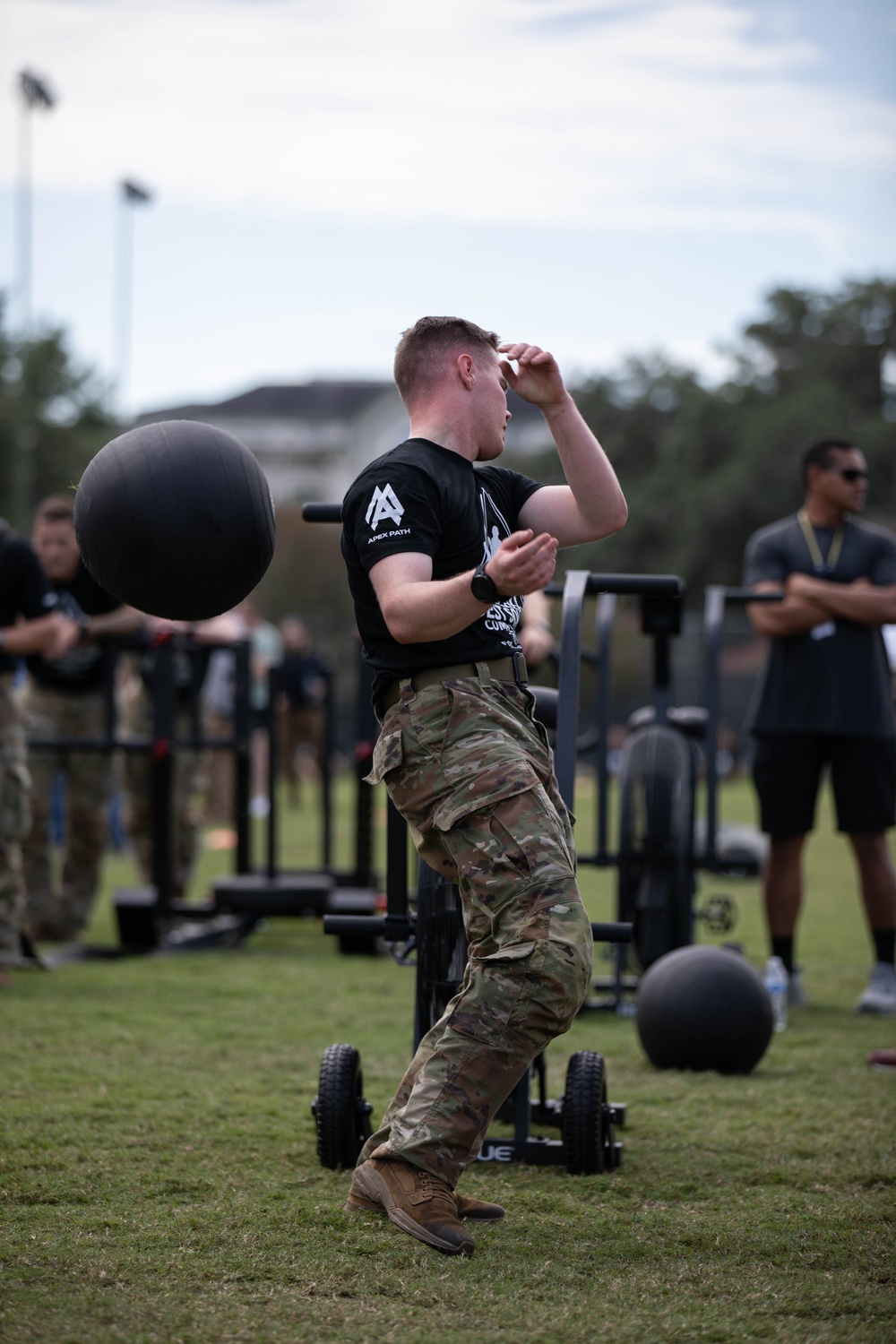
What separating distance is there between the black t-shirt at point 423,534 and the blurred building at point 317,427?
204 feet

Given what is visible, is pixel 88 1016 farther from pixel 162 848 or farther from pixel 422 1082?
pixel 422 1082

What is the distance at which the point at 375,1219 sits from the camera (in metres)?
3.33

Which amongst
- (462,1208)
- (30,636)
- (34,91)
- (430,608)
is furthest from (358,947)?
(34,91)

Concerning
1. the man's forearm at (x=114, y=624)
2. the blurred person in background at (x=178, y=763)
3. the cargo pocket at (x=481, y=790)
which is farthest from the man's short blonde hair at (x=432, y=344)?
the blurred person in background at (x=178, y=763)

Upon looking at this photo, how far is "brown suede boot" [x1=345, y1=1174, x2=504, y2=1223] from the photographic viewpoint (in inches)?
132

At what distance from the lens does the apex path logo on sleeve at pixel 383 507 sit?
3.18 meters

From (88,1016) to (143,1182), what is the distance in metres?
2.47

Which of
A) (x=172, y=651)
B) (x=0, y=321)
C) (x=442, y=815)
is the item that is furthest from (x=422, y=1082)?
(x=0, y=321)

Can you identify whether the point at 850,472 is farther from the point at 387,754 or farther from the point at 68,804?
the point at 68,804

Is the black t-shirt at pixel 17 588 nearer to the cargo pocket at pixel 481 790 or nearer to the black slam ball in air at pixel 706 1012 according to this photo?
the black slam ball in air at pixel 706 1012

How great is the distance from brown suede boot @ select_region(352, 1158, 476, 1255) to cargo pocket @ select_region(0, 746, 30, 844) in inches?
148

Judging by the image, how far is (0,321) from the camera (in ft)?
153

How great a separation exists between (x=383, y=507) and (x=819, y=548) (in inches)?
155

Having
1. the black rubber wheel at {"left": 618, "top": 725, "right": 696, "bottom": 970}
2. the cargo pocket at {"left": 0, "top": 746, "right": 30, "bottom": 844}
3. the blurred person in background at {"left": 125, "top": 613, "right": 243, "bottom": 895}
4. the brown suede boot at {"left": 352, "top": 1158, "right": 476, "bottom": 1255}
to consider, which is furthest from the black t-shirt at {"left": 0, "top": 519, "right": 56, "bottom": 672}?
the brown suede boot at {"left": 352, "top": 1158, "right": 476, "bottom": 1255}
